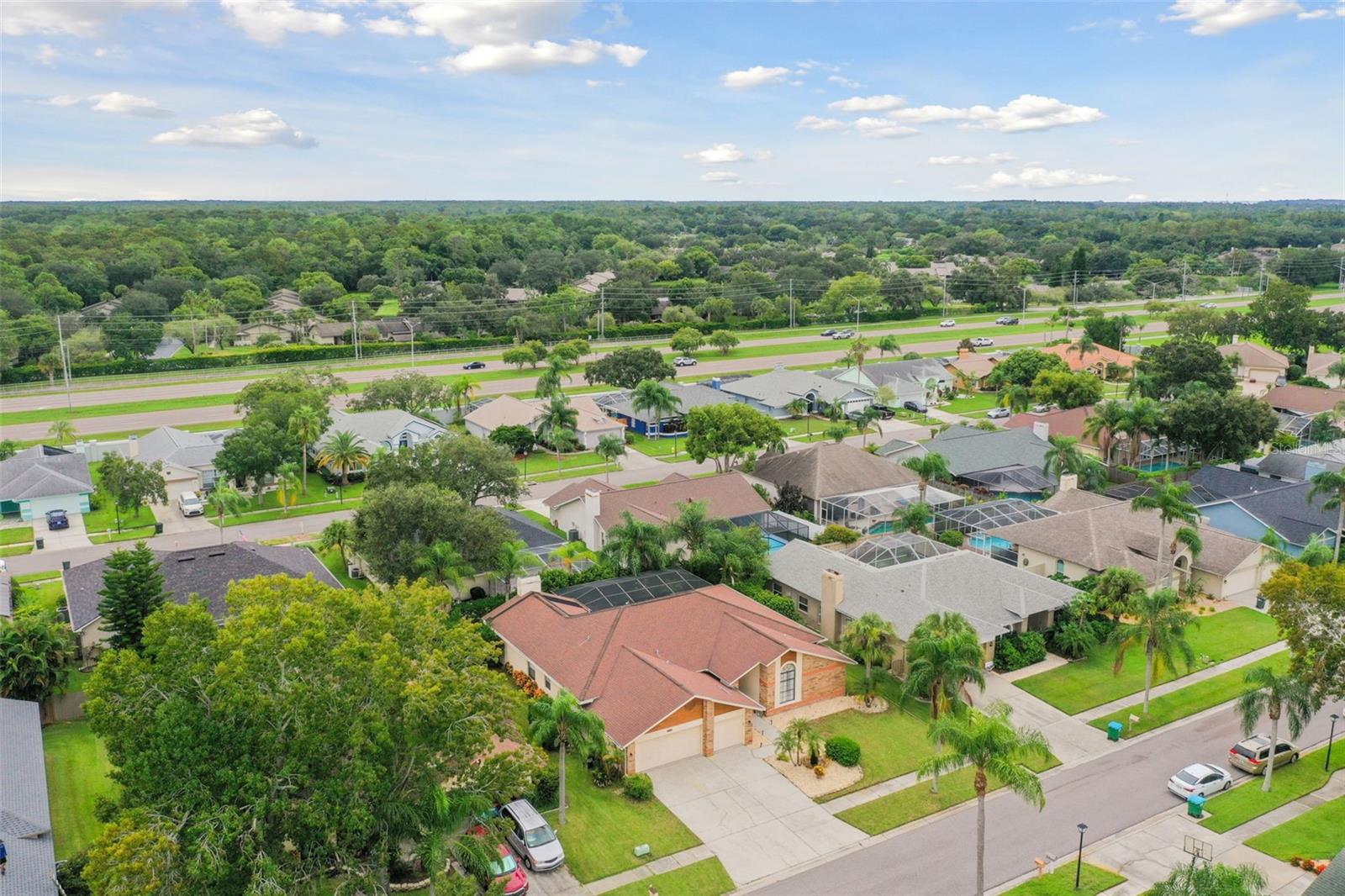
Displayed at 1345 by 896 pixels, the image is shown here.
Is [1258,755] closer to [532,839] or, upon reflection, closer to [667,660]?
[667,660]

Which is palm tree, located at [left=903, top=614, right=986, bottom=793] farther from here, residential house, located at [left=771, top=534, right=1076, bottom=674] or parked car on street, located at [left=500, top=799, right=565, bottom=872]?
parked car on street, located at [left=500, top=799, right=565, bottom=872]

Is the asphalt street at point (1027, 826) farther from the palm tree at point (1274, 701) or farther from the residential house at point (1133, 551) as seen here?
the residential house at point (1133, 551)

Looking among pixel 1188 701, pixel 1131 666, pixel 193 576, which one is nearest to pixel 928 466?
pixel 1131 666

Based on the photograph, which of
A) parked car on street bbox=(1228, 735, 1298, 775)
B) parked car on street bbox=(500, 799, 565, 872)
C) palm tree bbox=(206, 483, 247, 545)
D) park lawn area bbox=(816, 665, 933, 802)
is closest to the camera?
parked car on street bbox=(500, 799, 565, 872)

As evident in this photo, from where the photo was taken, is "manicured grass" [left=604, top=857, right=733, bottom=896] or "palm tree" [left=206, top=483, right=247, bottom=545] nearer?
"manicured grass" [left=604, top=857, right=733, bottom=896]

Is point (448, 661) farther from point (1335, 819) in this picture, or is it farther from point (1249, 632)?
point (1249, 632)

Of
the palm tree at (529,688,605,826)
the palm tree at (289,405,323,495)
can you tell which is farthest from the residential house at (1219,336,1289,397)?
the palm tree at (529,688,605,826)
